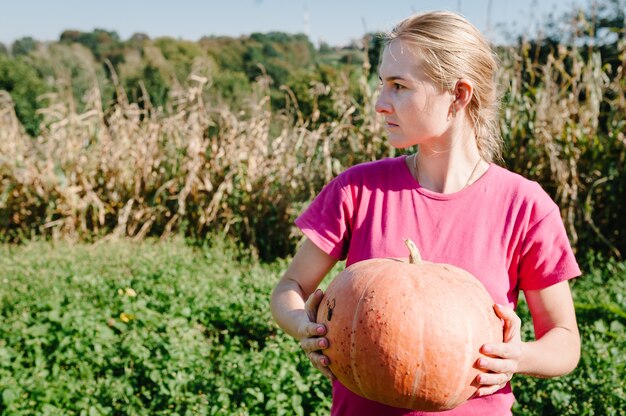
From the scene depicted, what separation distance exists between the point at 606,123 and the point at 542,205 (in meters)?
4.89

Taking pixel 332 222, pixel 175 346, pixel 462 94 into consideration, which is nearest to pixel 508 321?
pixel 332 222

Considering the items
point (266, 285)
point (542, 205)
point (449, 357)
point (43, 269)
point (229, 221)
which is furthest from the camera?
point (229, 221)

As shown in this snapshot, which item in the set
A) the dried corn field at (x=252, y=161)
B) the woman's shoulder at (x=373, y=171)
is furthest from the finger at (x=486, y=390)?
the dried corn field at (x=252, y=161)

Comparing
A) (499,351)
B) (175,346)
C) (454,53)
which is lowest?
(175,346)

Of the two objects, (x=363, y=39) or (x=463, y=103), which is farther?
(x=363, y=39)

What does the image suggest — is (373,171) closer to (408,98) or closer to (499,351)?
(408,98)

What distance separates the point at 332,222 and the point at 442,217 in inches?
10.9

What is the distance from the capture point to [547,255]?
1524mm

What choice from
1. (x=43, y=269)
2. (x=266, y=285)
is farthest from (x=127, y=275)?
(x=266, y=285)

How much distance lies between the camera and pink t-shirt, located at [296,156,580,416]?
5.00ft

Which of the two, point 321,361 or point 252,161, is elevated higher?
point 321,361

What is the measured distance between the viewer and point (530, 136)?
5.77 metres

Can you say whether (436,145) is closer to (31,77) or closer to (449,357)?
(449,357)

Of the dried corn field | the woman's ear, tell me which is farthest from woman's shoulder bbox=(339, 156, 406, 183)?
the dried corn field
